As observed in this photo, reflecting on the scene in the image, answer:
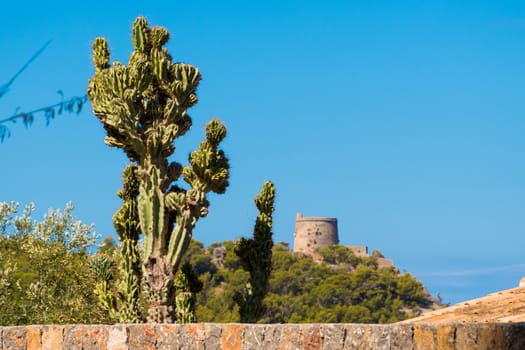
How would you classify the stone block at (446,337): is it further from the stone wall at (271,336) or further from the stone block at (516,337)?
the stone block at (516,337)

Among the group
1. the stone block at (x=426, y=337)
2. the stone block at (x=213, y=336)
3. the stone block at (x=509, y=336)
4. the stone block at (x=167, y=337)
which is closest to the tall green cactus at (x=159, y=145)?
the stone block at (x=167, y=337)

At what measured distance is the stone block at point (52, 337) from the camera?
9117 millimetres

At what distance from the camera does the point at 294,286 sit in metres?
89.6

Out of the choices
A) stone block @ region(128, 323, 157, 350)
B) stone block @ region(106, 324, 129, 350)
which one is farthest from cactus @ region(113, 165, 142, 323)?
stone block @ region(128, 323, 157, 350)

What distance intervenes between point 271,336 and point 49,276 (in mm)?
14407

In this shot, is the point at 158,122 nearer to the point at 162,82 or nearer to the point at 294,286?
the point at 162,82

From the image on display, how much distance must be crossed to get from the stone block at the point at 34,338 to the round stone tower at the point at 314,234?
4423 inches

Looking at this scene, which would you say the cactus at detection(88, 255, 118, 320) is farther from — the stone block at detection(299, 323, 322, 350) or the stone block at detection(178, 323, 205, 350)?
the stone block at detection(299, 323, 322, 350)

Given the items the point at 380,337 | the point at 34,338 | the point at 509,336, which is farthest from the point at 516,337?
the point at 34,338

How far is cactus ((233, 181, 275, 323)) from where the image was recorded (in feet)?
54.1

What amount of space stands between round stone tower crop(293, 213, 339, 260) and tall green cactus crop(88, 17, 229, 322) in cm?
10544

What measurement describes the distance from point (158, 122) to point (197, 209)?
65.8 inches

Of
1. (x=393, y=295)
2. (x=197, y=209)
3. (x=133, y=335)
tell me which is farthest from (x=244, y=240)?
(x=393, y=295)

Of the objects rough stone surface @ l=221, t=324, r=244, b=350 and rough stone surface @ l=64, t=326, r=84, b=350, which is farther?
rough stone surface @ l=64, t=326, r=84, b=350
